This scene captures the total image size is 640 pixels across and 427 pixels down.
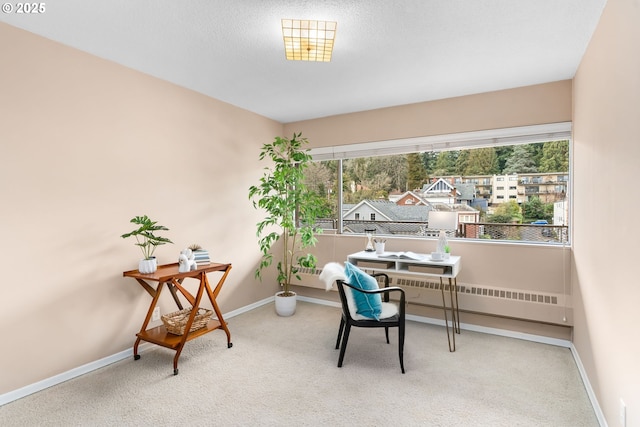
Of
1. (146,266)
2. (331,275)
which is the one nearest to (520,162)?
(331,275)

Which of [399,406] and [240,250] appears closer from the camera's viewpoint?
[399,406]

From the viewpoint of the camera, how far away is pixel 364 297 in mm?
2725

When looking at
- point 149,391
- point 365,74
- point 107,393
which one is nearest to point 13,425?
point 107,393

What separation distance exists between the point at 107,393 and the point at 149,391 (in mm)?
281

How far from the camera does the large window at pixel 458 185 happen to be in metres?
3.34

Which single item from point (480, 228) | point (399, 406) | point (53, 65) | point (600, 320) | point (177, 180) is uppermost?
point (53, 65)

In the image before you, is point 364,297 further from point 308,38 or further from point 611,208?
point 308,38

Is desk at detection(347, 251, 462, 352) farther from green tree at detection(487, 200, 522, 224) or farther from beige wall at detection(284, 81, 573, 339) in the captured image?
green tree at detection(487, 200, 522, 224)

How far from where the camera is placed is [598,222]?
7.11 feet

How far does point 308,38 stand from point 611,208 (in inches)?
82.5

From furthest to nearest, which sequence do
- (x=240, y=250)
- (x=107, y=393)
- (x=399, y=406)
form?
(x=240, y=250) → (x=107, y=393) → (x=399, y=406)

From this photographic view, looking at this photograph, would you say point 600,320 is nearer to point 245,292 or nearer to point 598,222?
point 598,222

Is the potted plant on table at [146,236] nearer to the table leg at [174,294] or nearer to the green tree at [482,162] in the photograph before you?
the table leg at [174,294]

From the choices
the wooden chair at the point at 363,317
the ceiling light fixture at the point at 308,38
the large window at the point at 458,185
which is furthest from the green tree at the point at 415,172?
the ceiling light fixture at the point at 308,38
